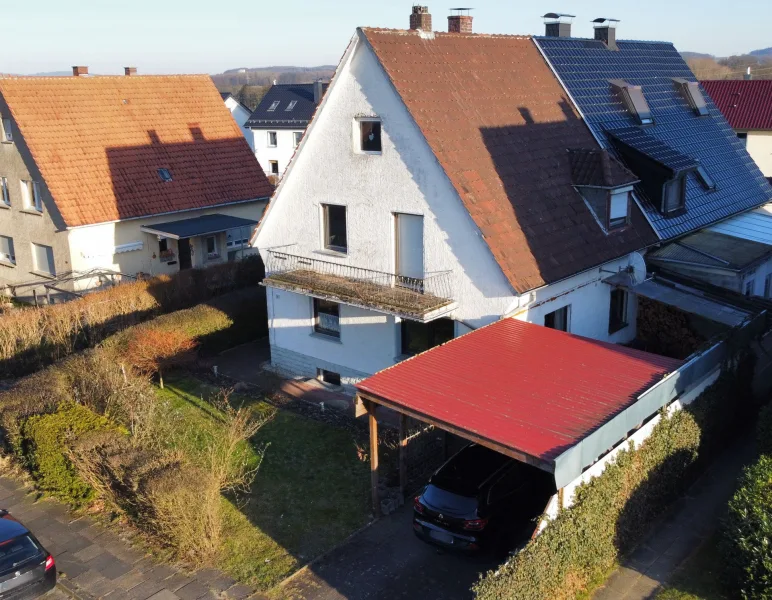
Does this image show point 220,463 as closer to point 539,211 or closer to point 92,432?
point 92,432

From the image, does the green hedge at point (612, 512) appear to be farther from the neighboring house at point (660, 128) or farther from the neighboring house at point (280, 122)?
the neighboring house at point (280, 122)

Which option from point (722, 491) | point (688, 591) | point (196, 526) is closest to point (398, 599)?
point (196, 526)

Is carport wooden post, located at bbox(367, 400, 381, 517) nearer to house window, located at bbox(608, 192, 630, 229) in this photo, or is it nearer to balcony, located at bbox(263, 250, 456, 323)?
balcony, located at bbox(263, 250, 456, 323)

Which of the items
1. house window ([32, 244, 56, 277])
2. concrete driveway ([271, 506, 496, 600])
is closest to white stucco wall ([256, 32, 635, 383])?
concrete driveway ([271, 506, 496, 600])

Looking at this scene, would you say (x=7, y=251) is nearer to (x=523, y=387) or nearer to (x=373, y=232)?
(x=373, y=232)

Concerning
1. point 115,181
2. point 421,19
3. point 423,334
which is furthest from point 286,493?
A: point 115,181

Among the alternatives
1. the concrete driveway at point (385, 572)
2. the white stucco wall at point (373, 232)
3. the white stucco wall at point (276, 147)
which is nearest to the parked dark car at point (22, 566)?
the concrete driveway at point (385, 572)

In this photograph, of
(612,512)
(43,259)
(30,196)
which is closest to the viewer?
(612,512)
